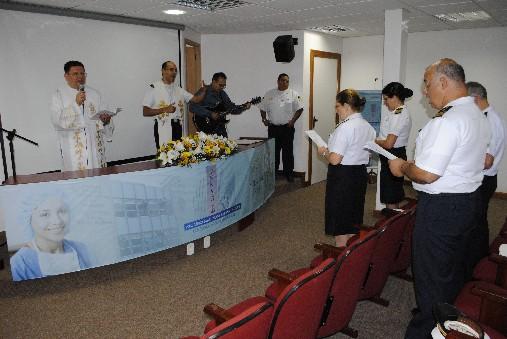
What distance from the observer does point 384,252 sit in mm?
2654

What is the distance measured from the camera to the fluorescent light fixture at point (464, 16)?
5.61 metres

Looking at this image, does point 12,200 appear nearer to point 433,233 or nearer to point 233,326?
point 233,326

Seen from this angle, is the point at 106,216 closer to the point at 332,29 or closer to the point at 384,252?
the point at 384,252

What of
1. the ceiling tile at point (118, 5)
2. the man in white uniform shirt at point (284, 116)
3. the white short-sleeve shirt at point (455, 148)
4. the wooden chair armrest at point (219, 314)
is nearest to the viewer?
the wooden chair armrest at point (219, 314)

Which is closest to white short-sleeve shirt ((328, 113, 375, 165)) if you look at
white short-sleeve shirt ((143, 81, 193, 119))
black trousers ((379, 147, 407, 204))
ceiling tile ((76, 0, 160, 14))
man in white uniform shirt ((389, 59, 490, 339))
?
man in white uniform shirt ((389, 59, 490, 339))

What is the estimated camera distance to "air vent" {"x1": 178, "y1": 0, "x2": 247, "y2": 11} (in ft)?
16.1

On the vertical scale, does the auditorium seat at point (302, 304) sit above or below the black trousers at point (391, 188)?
above

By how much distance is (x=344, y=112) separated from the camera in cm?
332

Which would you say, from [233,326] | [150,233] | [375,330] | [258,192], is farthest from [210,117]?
[233,326]

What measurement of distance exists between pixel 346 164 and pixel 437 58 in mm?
4992

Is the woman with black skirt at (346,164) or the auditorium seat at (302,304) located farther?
the woman with black skirt at (346,164)

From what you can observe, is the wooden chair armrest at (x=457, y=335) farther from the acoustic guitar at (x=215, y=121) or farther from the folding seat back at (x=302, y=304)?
the acoustic guitar at (x=215, y=121)

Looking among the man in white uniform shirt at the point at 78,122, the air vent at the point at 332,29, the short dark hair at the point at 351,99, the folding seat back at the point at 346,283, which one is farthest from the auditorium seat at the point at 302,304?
the air vent at the point at 332,29

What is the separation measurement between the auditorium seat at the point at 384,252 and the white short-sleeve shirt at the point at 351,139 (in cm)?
68
